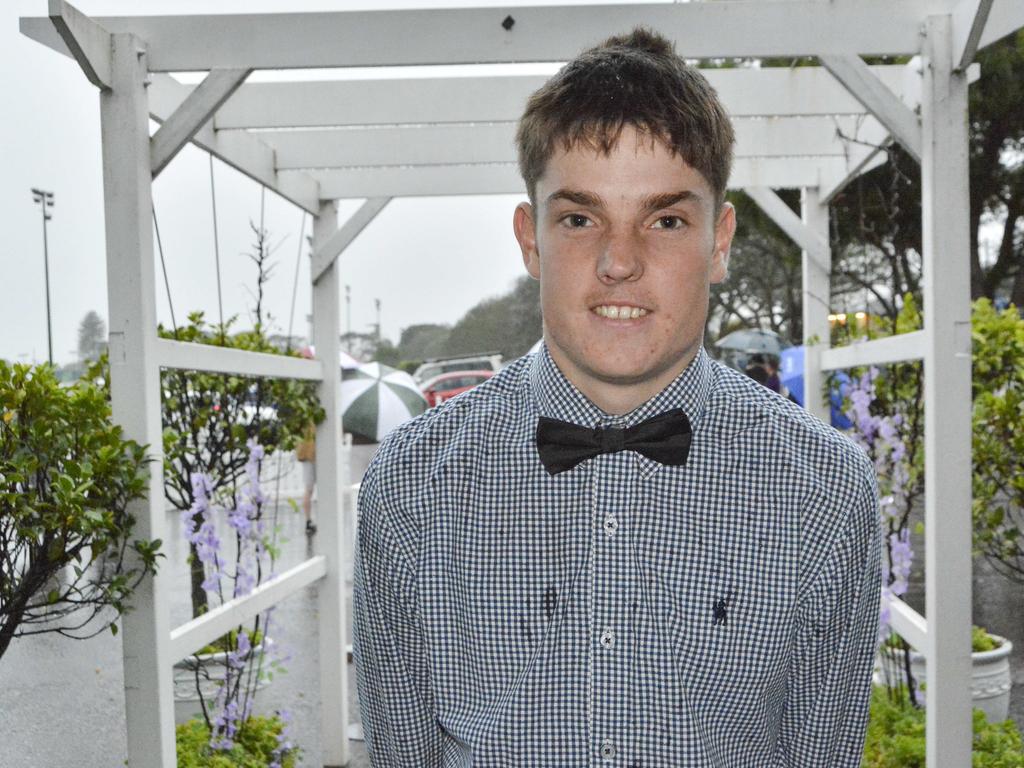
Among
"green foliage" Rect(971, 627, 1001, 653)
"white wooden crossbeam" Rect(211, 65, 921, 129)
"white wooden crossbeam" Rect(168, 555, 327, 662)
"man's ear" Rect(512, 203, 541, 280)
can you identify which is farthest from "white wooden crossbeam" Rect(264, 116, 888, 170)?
"man's ear" Rect(512, 203, 541, 280)

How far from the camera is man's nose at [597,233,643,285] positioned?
1.35m

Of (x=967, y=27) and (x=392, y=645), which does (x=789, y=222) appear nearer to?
(x=967, y=27)

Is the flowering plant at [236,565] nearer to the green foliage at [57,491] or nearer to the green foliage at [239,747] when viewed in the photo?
the green foliage at [239,747]

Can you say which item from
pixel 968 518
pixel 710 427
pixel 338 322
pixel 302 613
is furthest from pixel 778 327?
pixel 710 427

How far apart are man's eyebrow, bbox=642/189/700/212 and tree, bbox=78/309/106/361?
3234 mm

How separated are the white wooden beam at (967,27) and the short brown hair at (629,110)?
1.42 metres

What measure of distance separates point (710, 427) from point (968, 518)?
5.39 feet

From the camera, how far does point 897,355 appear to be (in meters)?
A: 3.30

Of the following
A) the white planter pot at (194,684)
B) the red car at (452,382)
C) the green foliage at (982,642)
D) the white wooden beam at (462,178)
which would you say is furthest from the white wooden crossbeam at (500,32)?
the red car at (452,382)

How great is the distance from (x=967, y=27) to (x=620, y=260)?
1.80m

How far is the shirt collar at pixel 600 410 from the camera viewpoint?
151 cm

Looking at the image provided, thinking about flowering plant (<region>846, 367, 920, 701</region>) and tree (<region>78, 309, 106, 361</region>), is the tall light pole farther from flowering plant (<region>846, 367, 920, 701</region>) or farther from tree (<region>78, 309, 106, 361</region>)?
flowering plant (<region>846, 367, 920, 701</region>)

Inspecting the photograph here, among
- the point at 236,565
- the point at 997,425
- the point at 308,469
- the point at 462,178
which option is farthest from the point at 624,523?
the point at 308,469

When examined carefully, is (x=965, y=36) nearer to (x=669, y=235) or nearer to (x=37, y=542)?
(x=669, y=235)
